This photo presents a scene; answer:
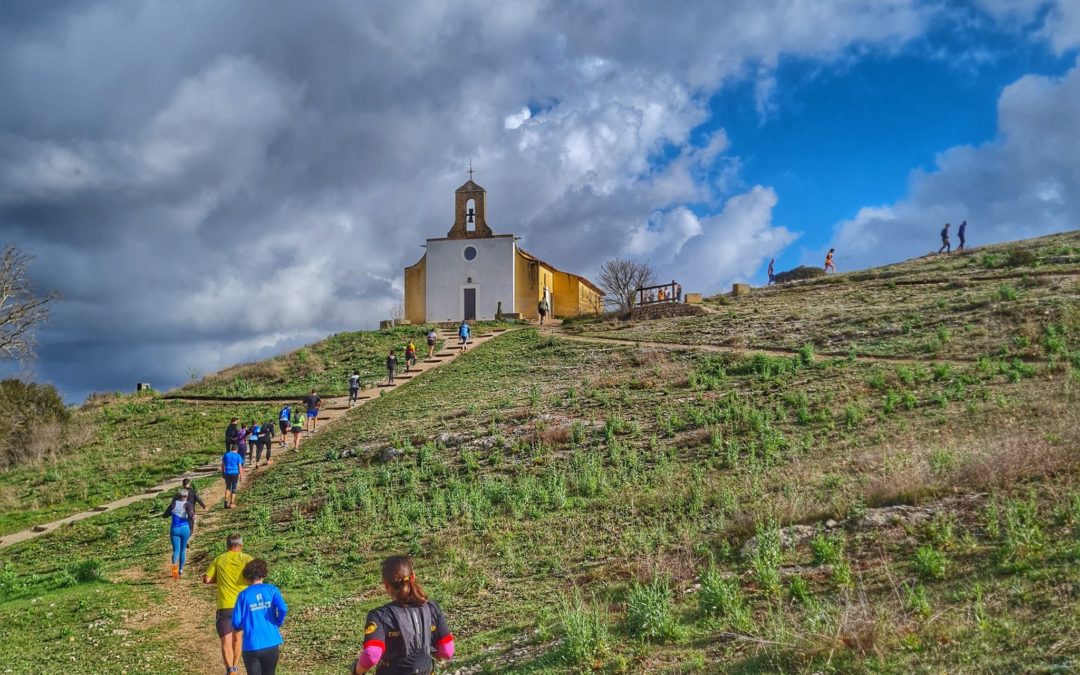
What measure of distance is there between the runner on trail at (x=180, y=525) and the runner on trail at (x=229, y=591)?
14.8 ft

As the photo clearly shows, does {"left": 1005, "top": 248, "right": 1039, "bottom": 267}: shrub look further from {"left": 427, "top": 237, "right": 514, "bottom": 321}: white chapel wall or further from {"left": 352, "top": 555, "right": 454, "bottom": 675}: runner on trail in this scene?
{"left": 352, "top": 555, "right": 454, "bottom": 675}: runner on trail

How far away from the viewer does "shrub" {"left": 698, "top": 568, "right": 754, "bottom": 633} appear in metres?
6.34

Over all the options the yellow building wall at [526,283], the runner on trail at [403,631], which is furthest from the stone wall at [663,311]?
the runner on trail at [403,631]

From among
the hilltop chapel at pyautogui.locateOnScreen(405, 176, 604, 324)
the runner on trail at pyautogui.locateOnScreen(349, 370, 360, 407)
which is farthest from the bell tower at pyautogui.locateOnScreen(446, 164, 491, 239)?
the runner on trail at pyautogui.locateOnScreen(349, 370, 360, 407)

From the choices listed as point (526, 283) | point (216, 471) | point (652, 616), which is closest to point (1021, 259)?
point (526, 283)

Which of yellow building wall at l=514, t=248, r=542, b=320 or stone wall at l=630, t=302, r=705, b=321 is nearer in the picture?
stone wall at l=630, t=302, r=705, b=321

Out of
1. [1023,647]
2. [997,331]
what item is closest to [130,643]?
[1023,647]

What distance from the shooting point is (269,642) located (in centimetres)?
641

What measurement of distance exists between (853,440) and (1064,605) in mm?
8446

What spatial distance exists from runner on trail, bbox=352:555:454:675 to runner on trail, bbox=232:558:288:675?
2092 mm

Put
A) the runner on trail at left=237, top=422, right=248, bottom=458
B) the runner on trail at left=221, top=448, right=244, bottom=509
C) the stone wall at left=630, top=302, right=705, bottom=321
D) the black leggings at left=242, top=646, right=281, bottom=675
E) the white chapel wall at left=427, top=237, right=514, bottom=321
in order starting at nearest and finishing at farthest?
the black leggings at left=242, top=646, right=281, bottom=675 < the runner on trail at left=221, top=448, right=244, bottom=509 < the runner on trail at left=237, top=422, right=248, bottom=458 < the stone wall at left=630, top=302, right=705, bottom=321 < the white chapel wall at left=427, top=237, right=514, bottom=321

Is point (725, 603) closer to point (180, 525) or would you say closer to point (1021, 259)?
point (180, 525)

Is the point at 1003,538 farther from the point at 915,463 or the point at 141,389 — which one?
the point at 141,389

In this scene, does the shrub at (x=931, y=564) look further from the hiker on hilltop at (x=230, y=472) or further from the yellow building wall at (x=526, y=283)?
the yellow building wall at (x=526, y=283)
